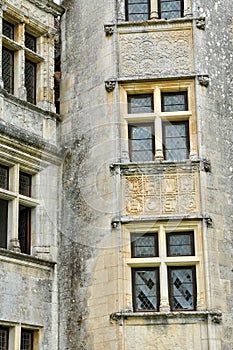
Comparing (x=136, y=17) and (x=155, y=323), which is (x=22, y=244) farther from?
(x=136, y=17)

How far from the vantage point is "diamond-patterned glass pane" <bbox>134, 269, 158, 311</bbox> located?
11055 millimetres

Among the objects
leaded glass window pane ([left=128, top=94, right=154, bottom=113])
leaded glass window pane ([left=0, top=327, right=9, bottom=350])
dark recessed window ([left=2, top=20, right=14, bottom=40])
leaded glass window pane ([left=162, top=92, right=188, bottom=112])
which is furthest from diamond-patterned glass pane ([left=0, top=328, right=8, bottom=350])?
dark recessed window ([left=2, top=20, right=14, bottom=40])

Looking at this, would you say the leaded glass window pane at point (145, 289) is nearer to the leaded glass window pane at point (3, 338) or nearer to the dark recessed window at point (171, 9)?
the leaded glass window pane at point (3, 338)

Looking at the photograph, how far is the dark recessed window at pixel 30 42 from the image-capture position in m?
12.9

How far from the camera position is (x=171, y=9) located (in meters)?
12.6

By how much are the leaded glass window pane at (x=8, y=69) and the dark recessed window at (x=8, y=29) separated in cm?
28

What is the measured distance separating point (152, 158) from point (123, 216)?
1101 mm

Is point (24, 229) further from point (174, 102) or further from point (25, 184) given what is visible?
point (174, 102)

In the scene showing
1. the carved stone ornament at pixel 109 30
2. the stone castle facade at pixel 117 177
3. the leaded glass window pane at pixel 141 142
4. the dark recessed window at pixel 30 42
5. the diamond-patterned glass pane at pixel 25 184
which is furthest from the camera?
the dark recessed window at pixel 30 42

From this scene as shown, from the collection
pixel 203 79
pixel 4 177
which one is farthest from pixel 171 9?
pixel 4 177

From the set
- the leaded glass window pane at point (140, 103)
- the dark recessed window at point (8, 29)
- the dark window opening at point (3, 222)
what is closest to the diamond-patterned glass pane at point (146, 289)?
the dark window opening at point (3, 222)

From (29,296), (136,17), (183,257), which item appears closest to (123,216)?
(183,257)

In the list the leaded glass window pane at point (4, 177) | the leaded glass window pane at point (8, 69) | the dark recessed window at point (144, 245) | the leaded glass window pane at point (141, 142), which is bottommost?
the dark recessed window at point (144, 245)

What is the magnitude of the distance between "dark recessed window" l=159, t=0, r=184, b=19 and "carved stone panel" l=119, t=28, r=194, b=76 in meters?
0.37
